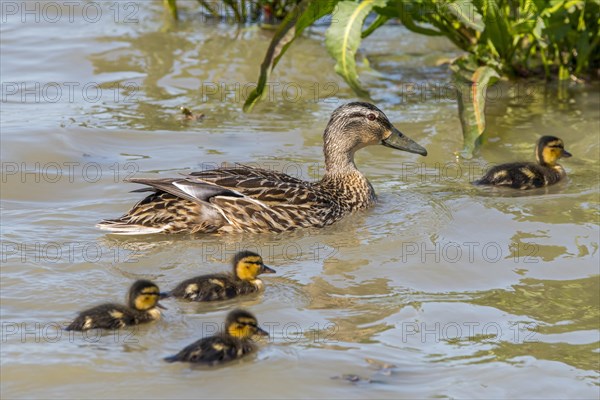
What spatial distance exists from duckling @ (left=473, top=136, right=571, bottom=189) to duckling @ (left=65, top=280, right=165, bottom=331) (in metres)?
3.53

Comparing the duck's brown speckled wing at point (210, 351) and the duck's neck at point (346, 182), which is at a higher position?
the duck's neck at point (346, 182)

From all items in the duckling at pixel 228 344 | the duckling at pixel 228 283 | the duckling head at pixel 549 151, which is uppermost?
the duckling head at pixel 549 151

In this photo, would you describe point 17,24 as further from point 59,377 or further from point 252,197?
point 59,377

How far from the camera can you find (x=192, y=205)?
26.0 feet

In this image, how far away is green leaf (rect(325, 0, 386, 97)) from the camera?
32.3 feet

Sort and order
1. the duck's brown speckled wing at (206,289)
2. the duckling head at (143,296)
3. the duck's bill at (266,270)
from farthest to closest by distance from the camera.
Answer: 1. the duck's bill at (266,270)
2. the duck's brown speckled wing at (206,289)
3. the duckling head at (143,296)

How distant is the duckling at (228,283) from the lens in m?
6.64

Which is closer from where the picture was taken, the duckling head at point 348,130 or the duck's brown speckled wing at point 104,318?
the duck's brown speckled wing at point 104,318

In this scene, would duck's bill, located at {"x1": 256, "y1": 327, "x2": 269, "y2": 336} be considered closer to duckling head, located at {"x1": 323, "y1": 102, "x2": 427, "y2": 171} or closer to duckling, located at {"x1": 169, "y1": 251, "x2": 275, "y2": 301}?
duckling, located at {"x1": 169, "y1": 251, "x2": 275, "y2": 301}

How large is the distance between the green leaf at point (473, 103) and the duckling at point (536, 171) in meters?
0.48
